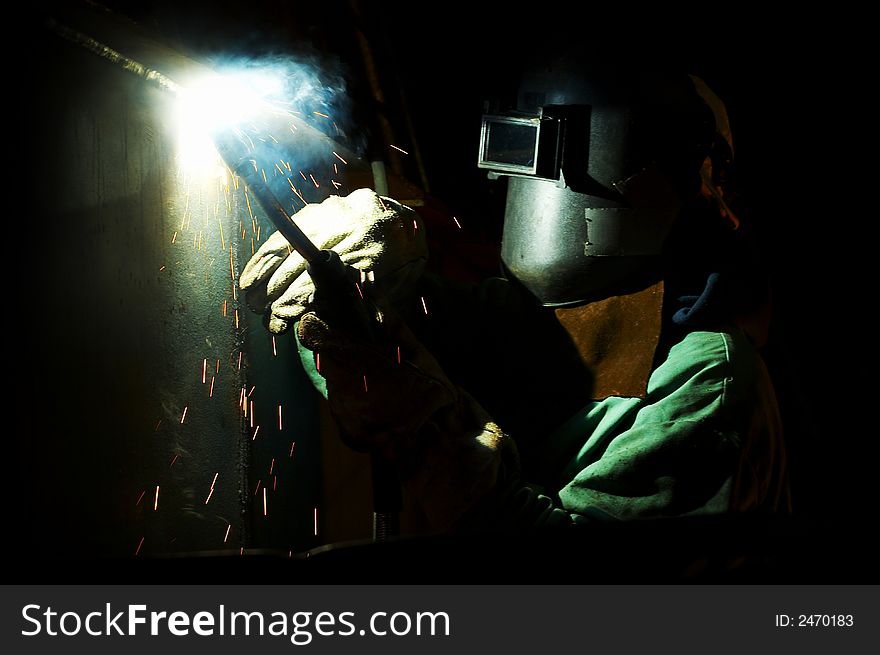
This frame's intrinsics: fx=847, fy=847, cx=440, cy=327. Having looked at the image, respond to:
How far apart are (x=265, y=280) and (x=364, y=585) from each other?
0.71 meters

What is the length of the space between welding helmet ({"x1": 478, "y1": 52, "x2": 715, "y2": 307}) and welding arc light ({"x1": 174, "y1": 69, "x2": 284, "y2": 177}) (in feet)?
1.74

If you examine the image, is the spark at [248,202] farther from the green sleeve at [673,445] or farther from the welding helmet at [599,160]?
the green sleeve at [673,445]

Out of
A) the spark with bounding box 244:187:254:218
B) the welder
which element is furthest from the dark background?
the spark with bounding box 244:187:254:218

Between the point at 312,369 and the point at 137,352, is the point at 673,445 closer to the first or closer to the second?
the point at 312,369

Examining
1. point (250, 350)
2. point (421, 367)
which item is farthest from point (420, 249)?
point (250, 350)

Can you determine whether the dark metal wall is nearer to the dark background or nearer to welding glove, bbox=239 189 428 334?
welding glove, bbox=239 189 428 334

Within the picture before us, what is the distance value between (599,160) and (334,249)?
680 millimetres

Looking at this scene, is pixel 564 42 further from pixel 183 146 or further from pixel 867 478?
pixel 867 478

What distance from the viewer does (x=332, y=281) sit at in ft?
4.96

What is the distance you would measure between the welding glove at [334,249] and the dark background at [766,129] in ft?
1.38

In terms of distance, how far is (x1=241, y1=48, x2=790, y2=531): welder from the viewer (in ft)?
5.38

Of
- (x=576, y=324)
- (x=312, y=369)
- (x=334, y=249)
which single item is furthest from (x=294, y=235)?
(x=576, y=324)

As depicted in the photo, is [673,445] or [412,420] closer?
[412,420]

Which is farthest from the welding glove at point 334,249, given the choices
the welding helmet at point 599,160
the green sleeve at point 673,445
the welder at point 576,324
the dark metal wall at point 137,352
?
the green sleeve at point 673,445
